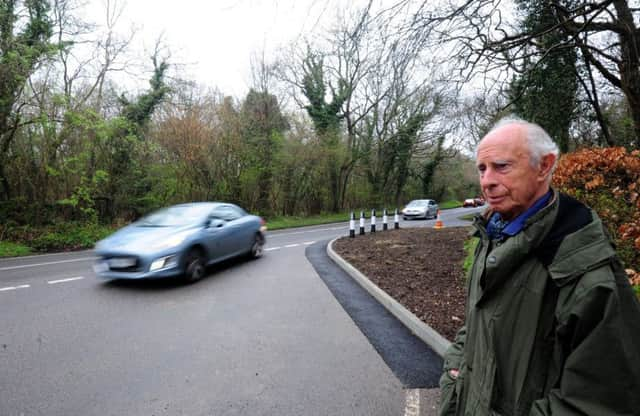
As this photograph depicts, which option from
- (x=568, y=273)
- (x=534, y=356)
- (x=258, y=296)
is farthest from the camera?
(x=258, y=296)

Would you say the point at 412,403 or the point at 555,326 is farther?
the point at 412,403

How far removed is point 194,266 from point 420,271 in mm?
4653

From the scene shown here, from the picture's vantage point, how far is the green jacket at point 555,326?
961 millimetres

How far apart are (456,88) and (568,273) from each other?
727 cm

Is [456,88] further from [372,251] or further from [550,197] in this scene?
[550,197]

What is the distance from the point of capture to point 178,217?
275 inches

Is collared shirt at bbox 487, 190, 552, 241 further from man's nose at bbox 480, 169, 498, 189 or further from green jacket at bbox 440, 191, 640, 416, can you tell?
man's nose at bbox 480, 169, 498, 189

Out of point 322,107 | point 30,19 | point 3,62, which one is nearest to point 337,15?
point 3,62

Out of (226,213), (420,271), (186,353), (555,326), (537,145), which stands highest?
(537,145)

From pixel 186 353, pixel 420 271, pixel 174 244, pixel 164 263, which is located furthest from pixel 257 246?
pixel 186 353

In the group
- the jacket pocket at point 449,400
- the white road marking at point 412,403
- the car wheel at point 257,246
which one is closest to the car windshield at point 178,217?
the car wheel at point 257,246

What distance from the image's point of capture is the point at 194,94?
18.2m

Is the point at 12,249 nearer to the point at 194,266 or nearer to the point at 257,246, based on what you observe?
the point at 257,246

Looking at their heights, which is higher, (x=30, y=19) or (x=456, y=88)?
(x=30, y=19)
